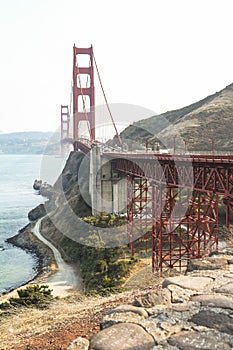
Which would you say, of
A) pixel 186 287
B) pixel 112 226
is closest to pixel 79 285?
pixel 112 226

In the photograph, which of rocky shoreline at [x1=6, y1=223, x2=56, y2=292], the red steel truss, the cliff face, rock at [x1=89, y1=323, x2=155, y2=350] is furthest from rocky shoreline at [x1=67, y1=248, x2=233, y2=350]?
rocky shoreline at [x1=6, y1=223, x2=56, y2=292]

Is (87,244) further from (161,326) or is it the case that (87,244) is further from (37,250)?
(161,326)

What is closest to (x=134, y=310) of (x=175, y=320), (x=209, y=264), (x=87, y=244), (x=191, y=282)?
(x=175, y=320)

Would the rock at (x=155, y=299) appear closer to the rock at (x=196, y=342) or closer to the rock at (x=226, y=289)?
the rock at (x=226, y=289)

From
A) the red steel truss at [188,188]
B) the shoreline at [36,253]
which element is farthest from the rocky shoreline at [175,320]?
the shoreline at [36,253]

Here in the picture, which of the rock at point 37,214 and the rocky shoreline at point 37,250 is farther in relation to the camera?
the rock at point 37,214

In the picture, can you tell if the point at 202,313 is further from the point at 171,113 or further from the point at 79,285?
the point at 171,113
